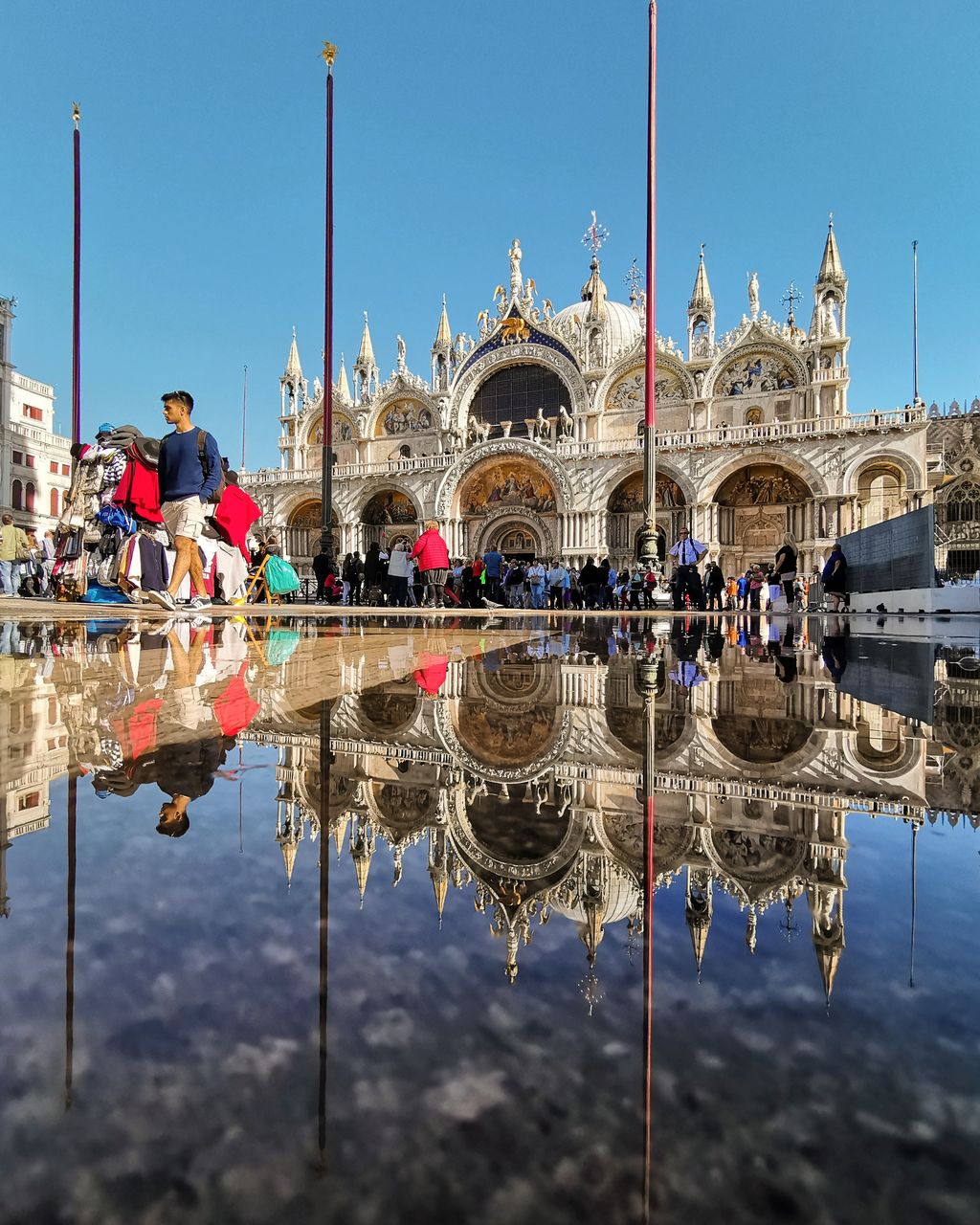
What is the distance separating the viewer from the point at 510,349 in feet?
77.7

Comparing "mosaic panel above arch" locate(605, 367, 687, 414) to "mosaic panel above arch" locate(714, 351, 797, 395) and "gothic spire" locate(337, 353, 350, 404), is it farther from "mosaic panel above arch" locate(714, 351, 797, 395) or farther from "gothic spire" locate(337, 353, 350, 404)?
"gothic spire" locate(337, 353, 350, 404)

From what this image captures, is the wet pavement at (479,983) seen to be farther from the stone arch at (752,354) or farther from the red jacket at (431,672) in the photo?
the stone arch at (752,354)

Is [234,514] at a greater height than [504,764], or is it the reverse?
[234,514]

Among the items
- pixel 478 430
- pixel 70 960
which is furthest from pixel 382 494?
pixel 70 960

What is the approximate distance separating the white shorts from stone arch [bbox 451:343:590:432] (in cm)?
1903

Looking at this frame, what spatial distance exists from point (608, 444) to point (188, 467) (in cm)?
1782

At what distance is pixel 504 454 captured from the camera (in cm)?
2194

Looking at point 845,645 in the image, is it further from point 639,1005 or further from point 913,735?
point 639,1005

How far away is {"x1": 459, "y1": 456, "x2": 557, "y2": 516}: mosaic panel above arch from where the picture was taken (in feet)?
72.7

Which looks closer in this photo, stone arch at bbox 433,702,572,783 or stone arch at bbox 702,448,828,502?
stone arch at bbox 433,702,572,783

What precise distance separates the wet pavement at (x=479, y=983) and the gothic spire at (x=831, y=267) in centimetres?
2429

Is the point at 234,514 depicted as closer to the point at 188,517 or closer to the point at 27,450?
the point at 188,517

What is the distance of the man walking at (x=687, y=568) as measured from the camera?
11.1 m

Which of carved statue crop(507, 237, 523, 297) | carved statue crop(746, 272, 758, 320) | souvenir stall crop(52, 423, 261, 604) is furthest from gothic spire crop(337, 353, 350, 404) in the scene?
souvenir stall crop(52, 423, 261, 604)
